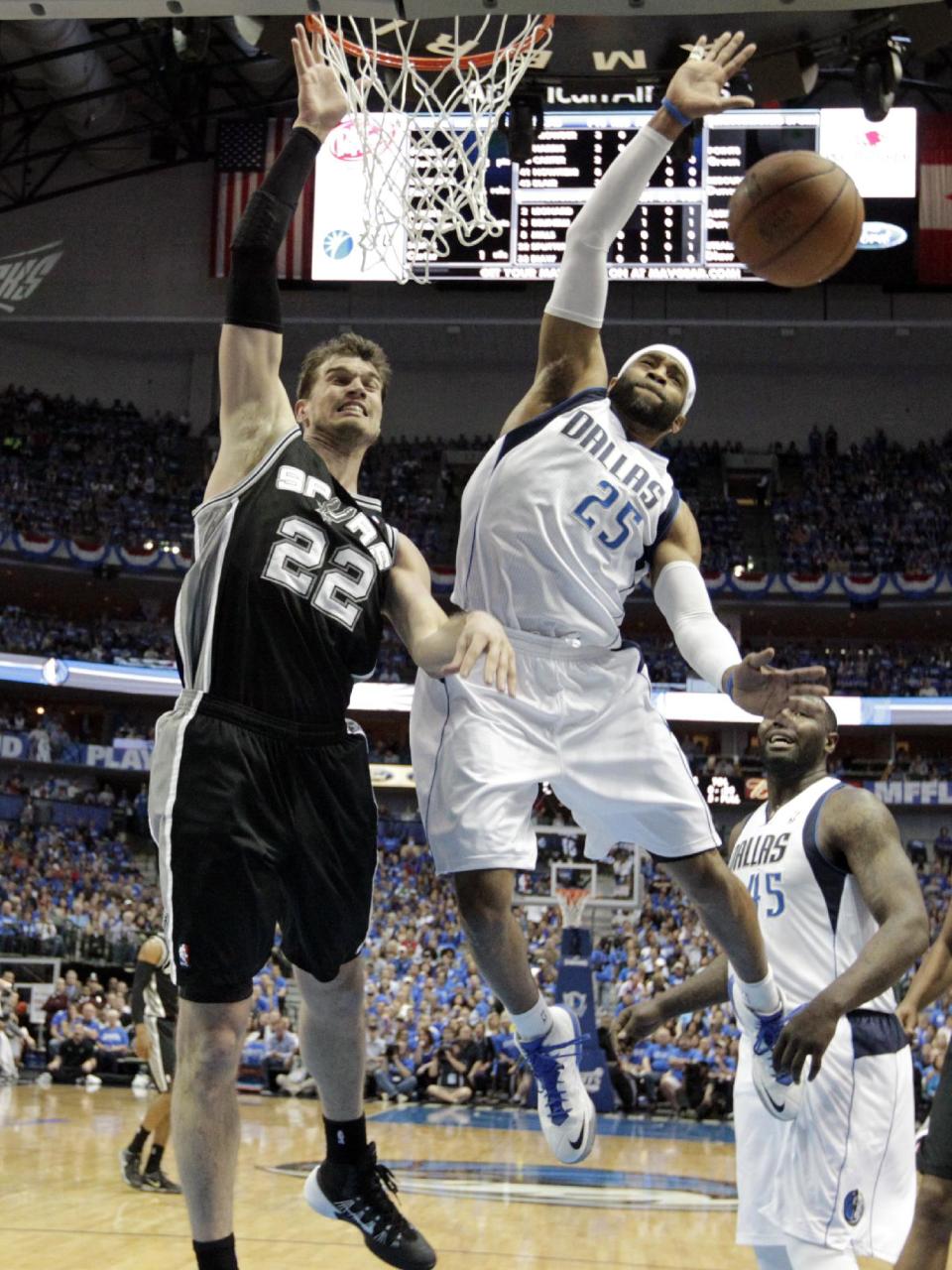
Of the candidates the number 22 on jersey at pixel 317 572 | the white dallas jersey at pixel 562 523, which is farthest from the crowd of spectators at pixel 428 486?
the number 22 on jersey at pixel 317 572

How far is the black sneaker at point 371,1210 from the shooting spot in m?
Result: 3.94

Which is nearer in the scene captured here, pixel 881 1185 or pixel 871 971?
pixel 871 971

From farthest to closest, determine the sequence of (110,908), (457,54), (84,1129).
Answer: (110,908)
(84,1129)
(457,54)

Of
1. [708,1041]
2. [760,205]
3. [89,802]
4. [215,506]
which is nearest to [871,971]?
[215,506]

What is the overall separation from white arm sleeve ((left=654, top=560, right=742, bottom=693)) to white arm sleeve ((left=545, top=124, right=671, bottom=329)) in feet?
2.60

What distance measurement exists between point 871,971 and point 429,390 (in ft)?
96.1

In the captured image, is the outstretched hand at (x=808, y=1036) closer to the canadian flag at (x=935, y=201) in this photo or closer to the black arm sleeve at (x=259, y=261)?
the black arm sleeve at (x=259, y=261)

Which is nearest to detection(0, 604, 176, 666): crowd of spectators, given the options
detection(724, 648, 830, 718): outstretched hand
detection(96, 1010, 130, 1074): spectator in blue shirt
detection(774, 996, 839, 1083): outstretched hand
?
detection(96, 1010, 130, 1074): spectator in blue shirt

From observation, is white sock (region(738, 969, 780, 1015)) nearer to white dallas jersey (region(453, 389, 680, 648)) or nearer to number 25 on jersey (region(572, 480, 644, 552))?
white dallas jersey (region(453, 389, 680, 648))

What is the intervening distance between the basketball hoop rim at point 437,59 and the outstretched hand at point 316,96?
94 cm

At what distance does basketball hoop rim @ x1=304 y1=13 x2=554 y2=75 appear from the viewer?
18.5 ft

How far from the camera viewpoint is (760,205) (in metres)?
5.50

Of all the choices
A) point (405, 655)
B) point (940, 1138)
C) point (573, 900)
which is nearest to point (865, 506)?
point (405, 655)

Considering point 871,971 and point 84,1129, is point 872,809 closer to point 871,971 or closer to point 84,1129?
point 871,971
